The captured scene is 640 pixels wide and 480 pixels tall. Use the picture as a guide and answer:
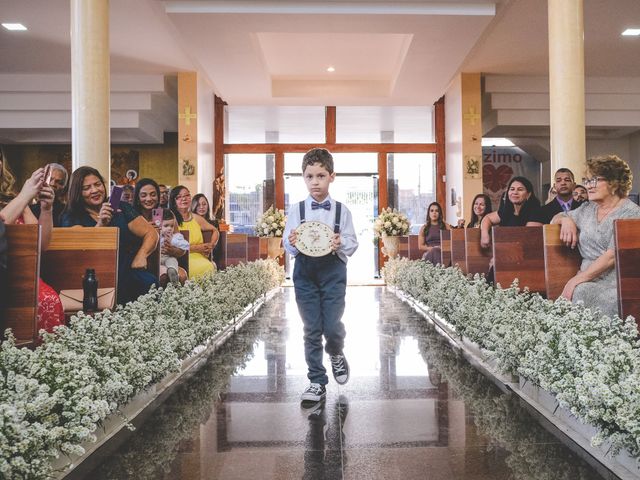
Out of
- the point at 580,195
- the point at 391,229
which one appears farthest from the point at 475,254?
the point at 391,229

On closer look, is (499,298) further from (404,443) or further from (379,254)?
(379,254)

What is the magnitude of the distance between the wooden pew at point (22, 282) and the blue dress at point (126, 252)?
141 cm

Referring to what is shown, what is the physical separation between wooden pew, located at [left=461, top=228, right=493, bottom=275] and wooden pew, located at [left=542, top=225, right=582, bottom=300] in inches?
83.1

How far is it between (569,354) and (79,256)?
256 cm

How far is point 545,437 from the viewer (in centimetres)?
242

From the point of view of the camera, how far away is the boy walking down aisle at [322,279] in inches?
125

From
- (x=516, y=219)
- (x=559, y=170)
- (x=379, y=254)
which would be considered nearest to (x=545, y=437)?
(x=516, y=219)

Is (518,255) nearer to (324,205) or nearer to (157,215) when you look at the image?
(324,205)

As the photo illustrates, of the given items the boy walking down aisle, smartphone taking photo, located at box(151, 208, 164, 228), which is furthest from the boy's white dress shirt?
smartphone taking photo, located at box(151, 208, 164, 228)

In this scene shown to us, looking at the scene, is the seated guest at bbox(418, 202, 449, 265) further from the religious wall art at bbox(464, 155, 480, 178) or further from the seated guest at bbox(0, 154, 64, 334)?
the seated guest at bbox(0, 154, 64, 334)

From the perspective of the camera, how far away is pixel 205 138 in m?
12.6

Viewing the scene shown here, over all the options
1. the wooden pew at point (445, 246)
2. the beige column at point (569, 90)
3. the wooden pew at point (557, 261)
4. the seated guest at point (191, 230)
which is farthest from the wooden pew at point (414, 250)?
the wooden pew at point (557, 261)

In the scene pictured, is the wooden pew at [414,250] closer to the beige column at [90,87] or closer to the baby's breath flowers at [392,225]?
the baby's breath flowers at [392,225]

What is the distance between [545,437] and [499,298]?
1.38 meters
